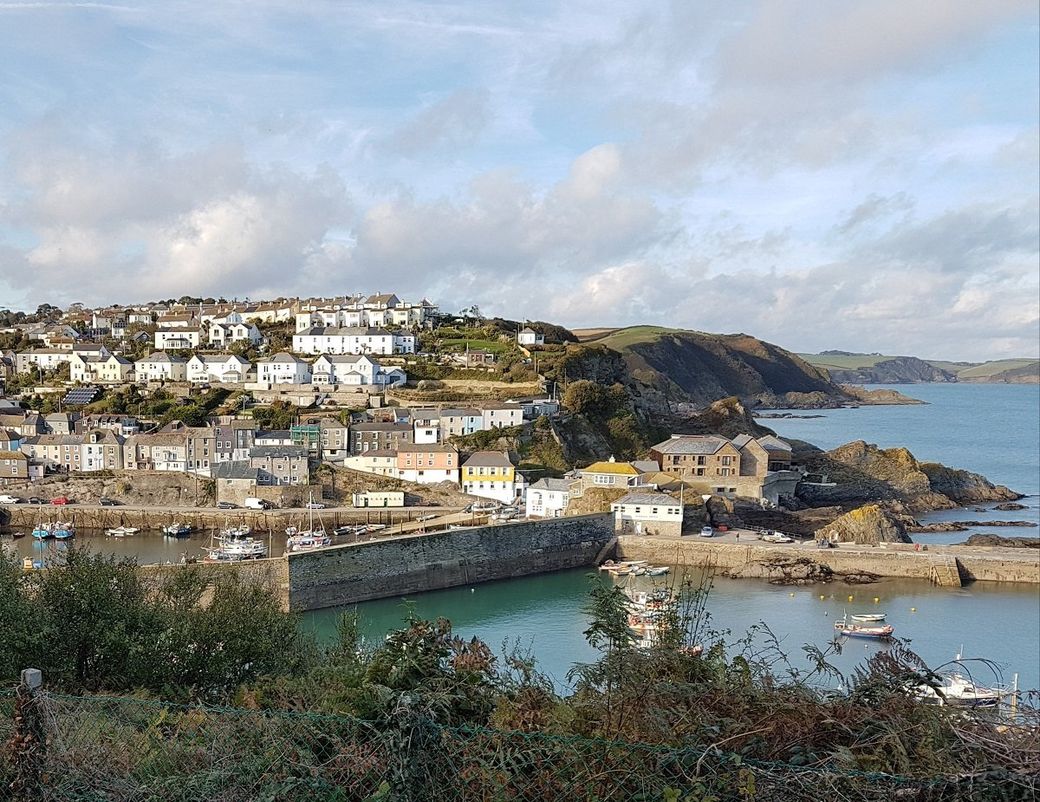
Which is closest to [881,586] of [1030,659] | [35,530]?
[1030,659]

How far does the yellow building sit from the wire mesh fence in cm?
2459

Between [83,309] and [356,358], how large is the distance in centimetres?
4233

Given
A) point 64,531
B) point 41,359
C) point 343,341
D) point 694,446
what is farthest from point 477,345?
point 41,359

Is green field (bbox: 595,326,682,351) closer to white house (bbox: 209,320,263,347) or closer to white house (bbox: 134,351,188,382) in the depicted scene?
white house (bbox: 209,320,263,347)

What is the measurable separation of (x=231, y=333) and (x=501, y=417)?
24.3 metres

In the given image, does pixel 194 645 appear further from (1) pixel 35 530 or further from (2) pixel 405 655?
(1) pixel 35 530

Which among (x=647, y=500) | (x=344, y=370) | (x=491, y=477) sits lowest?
(x=647, y=500)

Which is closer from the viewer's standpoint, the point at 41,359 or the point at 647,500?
the point at 647,500

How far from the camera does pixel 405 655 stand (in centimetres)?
316

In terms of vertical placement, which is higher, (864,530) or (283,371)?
(283,371)

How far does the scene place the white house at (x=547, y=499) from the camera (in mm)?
24047

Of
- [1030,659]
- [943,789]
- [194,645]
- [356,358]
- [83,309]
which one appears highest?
[83,309]

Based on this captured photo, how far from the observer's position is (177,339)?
47531 millimetres

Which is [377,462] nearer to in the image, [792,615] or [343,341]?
[343,341]
